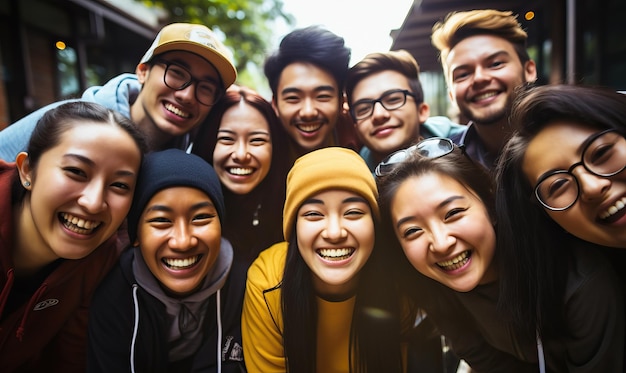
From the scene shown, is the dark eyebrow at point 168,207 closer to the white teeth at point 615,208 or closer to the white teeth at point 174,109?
the white teeth at point 174,109

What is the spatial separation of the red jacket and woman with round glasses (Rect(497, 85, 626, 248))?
257 centimetres

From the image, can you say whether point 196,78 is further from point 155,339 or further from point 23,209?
point 155,339

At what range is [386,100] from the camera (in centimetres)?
293

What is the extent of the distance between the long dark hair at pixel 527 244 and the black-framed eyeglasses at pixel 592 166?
18 centimetres

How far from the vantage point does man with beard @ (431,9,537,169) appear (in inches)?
109

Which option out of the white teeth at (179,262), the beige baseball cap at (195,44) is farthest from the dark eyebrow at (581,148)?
the beige baseball cap at (195,44)

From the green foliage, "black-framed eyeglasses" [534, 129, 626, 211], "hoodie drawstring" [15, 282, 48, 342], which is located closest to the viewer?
"black-framed eyeglasses" [534, 129, 626, 211]

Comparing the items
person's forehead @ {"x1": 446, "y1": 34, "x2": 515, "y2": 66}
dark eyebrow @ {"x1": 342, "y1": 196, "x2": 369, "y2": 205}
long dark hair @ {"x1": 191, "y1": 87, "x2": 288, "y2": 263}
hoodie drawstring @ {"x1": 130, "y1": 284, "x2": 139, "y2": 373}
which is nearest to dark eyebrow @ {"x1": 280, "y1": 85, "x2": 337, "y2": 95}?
A: long dark hair @ {"x1": 191, "y1": 87, "x2": 288, "y2": 263}

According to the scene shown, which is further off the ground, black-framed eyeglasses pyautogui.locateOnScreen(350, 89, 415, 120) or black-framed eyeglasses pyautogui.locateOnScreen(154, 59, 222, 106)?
black-framed eyeglasses pyautogui.locateOnScreen(154, 59, 222, 106)

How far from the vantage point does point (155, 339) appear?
233 centimetres

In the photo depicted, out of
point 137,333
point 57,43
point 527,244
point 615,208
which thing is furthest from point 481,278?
point 57,43

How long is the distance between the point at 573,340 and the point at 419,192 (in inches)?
43.0

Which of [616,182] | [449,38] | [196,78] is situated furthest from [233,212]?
[616,182]

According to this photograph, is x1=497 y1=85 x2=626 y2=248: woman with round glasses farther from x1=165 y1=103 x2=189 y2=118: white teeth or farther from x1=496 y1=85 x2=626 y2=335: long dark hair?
x1=165 y1=103 x2=189 y2=118: white teeth
